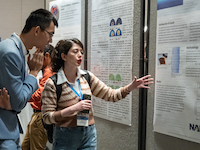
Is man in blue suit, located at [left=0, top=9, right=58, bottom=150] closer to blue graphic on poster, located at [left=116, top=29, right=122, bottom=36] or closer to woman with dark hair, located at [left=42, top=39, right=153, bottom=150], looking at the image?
woman with dark hair, located at [left=42, top=39, right=153, bottom=150]

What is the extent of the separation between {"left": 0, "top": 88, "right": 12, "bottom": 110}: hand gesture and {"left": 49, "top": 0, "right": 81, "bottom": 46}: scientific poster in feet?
5.37

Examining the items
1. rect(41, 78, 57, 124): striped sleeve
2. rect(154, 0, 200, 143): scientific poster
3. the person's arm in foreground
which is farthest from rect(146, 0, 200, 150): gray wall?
the person's arm in foreground

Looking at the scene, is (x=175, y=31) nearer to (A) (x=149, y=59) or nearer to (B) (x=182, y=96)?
(A) (x=149, y=59)

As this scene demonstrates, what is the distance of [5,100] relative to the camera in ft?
4.20

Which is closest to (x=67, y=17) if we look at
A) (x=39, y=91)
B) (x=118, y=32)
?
(x=118, y=32)

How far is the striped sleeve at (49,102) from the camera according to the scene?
1638mm

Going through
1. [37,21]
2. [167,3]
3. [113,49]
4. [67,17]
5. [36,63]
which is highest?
[67,17]

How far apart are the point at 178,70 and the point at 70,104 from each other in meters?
0.97

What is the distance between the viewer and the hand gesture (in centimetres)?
126

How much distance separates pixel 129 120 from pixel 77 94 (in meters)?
0.72

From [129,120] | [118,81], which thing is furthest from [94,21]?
[129,120]

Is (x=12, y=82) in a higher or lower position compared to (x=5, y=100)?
higher

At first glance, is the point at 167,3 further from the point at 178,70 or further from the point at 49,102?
the point at 49,102

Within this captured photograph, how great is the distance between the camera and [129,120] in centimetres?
214
